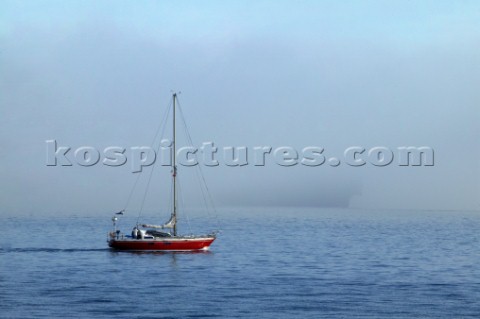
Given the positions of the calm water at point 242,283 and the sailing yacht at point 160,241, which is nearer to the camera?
the calm water at point 242,283

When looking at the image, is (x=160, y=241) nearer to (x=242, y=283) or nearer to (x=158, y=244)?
(x=158, y=244)

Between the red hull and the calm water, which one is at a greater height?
the red hull

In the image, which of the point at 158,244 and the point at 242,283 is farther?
the point at 158,244

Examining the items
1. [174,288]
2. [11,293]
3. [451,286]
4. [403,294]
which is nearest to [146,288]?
[174,288]

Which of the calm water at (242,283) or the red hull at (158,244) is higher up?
the red hull at (158,244)

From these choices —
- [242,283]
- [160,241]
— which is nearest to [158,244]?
[160,241]

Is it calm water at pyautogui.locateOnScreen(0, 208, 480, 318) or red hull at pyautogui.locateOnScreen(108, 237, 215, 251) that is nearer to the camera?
calm water at pyautogui.locateOnScreen(0, 208, 480, 318)

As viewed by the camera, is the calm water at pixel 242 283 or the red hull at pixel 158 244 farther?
the red hull at pixel 158 244

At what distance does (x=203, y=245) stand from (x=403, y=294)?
41552 millimetres

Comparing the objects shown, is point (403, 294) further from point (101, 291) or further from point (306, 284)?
point (101, 291)

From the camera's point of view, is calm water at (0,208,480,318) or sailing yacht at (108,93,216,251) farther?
sailing yacht at (108,93,216,251)

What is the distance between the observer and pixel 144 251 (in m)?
104

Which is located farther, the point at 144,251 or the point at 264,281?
the point at 144,251

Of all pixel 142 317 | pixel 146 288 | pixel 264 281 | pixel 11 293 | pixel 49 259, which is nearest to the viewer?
pixel 142 317
